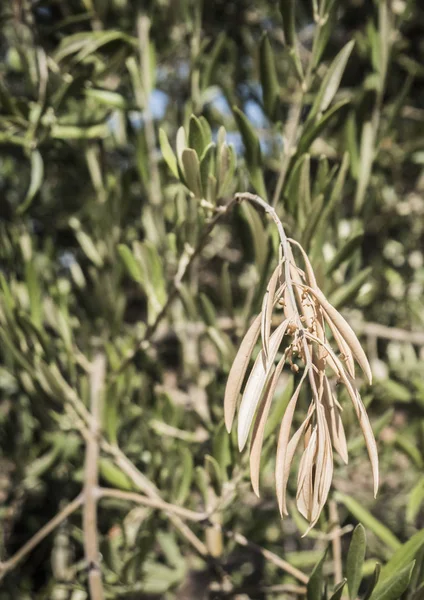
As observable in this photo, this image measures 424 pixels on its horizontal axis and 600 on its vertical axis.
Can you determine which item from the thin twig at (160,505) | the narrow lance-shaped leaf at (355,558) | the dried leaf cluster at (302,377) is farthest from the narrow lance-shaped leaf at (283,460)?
the thin twig at (160,505)

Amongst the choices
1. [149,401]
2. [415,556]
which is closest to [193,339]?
[149,401]

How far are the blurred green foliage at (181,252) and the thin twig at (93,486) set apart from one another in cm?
1

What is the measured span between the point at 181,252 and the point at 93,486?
284 millimetres

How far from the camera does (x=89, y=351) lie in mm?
854

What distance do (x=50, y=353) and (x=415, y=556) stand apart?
Result: 0.44 meters

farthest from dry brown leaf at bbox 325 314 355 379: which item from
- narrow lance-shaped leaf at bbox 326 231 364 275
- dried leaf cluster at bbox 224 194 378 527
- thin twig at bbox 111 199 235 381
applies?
narrow lance-shaped leaf at bbox 326 231 364 275

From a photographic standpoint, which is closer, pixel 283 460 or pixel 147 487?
pixel 283 460

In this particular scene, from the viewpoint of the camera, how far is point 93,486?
723 millimetres

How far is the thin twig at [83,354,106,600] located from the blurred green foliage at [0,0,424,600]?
1cm

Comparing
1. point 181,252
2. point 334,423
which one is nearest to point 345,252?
point 181,252

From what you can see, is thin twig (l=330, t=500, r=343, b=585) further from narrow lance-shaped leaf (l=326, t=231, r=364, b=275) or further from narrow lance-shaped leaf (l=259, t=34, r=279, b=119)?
narrow lance-shaped leaf (l=259, t=34, r=279, b=119)

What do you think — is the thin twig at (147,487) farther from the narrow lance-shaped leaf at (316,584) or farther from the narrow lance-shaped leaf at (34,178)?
the narrow lance-shaped leaf at (34,178)

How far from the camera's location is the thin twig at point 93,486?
65cm

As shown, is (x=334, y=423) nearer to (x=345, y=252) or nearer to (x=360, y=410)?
(x=360, y=410)
